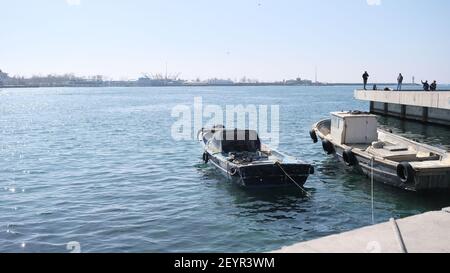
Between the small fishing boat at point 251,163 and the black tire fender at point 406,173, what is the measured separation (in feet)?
11.7

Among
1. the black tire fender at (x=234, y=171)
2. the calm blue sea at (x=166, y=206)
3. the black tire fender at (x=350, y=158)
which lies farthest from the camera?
the black tire fender at (x=350, y=158)

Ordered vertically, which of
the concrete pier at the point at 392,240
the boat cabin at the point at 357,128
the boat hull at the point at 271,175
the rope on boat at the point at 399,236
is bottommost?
the boat hull at the point at 271,175

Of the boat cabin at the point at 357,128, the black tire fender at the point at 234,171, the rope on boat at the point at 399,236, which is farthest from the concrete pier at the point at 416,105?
the rope on boat at the point at 399,236

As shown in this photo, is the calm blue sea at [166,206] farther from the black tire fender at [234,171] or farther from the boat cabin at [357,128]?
the boat cabin at [357,128]

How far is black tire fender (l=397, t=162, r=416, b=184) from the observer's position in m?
18.5

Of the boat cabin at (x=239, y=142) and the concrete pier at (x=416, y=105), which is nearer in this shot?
the boat cabin at (x=239, y=142)

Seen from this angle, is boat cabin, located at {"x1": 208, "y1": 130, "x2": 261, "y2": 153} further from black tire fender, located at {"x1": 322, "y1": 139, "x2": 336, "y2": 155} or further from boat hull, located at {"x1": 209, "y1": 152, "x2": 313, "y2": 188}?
black tire fender, located at {"x1": 322, "y1": 139, "x2": 336, "y2": 155}

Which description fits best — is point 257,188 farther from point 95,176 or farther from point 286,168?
point 95,176

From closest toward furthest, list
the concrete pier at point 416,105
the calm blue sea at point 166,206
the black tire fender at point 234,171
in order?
the calm blue sea at point 166,206 < the black tire fender at point 234,171 < the concrete pier at point 416,105

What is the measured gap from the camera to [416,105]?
147 feet

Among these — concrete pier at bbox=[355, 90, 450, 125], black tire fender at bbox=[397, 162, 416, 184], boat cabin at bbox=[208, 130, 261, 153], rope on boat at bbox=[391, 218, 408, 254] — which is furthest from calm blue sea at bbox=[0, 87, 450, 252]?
concrete pier at bbox=[355, 90, 450, 125]

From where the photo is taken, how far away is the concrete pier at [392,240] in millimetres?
8172

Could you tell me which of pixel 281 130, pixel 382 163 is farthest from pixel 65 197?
pixel 281 130
